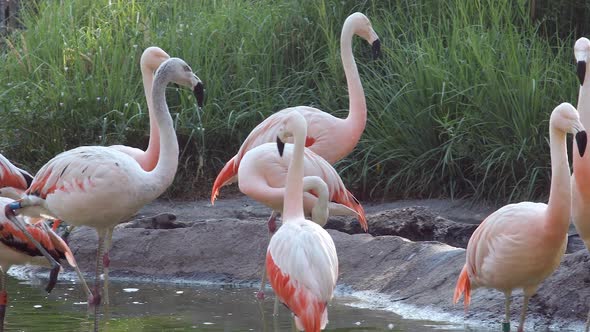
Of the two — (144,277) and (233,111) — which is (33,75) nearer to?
(233,111)

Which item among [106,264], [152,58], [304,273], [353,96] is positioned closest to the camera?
[304,273]

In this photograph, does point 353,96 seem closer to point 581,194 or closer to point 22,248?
point 581,194

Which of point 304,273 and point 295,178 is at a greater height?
point 295,178

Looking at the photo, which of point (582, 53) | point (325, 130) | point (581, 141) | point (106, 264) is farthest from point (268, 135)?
point (581, 141)

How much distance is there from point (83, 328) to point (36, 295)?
1042mm

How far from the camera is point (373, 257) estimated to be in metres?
6.66

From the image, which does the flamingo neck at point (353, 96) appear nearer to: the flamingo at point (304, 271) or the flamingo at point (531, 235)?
the flamingo at point (531, 235)

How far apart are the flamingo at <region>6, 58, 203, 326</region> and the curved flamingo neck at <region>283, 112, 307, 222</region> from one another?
880 millimetres

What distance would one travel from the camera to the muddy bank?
566 cm

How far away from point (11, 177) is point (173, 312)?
1193 mm

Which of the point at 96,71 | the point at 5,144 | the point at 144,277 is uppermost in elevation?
the point at 96,71

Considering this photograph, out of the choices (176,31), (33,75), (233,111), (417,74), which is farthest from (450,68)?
(33,75)

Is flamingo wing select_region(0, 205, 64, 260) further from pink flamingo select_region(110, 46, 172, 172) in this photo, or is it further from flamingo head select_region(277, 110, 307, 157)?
flamingo head select_region(277, 110, 307, 157)

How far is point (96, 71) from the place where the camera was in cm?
895
